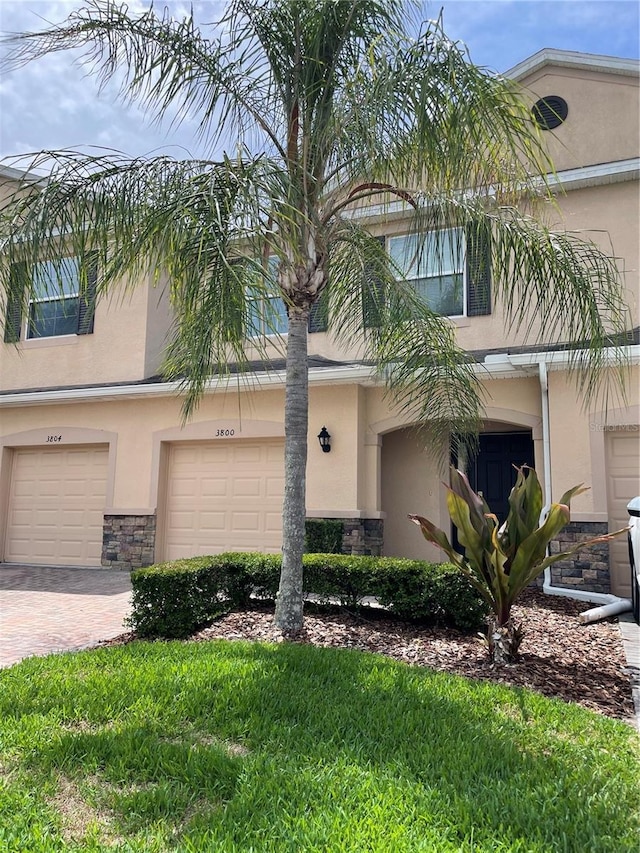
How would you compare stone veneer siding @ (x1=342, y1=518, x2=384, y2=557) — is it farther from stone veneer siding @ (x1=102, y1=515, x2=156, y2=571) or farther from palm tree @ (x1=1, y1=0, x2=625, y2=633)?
stone veneer siding @ (x1=102, y1=515, x2=156, y2=571)

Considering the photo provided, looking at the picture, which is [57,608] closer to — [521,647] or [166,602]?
[166,602]

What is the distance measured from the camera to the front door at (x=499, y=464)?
1135cm

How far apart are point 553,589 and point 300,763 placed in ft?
22.2

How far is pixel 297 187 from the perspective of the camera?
543cm

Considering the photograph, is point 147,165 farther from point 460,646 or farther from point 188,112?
point 460,646

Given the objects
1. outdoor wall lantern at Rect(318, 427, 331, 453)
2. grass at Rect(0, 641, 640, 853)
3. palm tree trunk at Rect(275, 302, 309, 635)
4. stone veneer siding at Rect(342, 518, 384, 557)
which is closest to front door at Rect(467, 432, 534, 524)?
stone veneer siding at Rect(342, 518, 384, 557)

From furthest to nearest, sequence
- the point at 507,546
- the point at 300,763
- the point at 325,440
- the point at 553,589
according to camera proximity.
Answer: the point at 325,440, the point at 553,589, the point at 507,546, the point at 300,763

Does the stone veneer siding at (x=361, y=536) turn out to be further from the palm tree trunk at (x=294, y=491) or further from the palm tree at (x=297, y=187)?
the palm tree trunk at (x=294, y=491)

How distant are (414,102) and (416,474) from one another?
757 centimetres

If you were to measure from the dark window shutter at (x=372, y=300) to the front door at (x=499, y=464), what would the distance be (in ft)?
16.4

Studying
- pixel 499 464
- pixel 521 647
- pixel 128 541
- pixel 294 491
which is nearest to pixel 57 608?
pixel 128 541

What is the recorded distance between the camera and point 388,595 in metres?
6.36

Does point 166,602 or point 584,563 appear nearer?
point 166,602

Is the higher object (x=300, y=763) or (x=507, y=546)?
(x=507, y=546)
